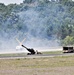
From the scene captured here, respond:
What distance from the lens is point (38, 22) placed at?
123 metres

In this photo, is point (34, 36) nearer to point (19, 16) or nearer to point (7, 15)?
point (19, 16)

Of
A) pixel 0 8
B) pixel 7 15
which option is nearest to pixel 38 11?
pixel 7 15

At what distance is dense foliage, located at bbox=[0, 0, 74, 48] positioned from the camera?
391ft

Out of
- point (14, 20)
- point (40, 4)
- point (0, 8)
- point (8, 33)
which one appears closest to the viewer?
point (8, 33)

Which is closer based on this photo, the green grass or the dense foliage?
the green grass

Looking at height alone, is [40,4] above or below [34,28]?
above

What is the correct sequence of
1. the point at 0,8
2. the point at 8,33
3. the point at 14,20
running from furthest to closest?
the point at 0,8 < the point at 14,20 < the point at 8,33

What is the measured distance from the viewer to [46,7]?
12850 cm

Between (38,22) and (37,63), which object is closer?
(37,63)

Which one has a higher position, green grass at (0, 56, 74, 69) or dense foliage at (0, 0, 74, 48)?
dense foliage at (0, 0, 74, 48)

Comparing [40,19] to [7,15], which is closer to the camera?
[40,19]

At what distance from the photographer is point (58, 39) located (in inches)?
5340

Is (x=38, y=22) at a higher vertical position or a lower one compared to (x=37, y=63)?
higher

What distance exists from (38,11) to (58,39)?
16.0 metres
